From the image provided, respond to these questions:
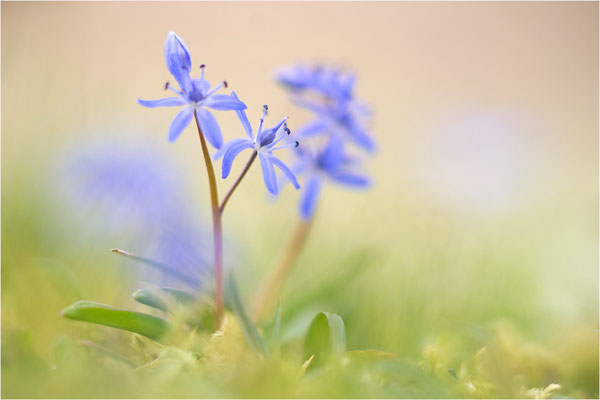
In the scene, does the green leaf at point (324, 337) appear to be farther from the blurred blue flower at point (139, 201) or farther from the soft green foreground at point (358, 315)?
the blurred blue flower at point (139, 201)

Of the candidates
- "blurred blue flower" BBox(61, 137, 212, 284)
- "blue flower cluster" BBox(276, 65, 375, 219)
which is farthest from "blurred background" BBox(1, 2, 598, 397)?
"blue flower cluster" BBox(276, 65, 375, 219)

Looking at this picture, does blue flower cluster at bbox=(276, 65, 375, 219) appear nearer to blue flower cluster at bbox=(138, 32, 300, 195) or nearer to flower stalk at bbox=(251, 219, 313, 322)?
flower stalk at bbox=(251, 219, 313, 322)

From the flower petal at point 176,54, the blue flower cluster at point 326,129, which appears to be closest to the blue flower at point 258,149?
the flower petal at point 176,54

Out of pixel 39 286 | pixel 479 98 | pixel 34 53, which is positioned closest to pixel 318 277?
pixel 39 286

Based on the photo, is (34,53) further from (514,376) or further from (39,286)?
(514,376)

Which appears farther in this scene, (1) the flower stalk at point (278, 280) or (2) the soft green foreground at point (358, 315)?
(1) the flower stalk at point (278, 280)

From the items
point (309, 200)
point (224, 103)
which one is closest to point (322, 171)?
point (309, 200)

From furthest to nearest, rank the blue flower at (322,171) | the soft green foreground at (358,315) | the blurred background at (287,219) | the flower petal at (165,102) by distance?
the blue flower at (322,171) → the blurred background at (287,219) → the flower petal at (165,102) → the soft green foreground at (358,315)
